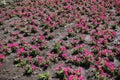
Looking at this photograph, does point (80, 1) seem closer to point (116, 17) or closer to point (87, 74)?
point (116, 17)

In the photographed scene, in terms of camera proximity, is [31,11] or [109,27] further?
[31,11]

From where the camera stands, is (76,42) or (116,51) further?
(76,42)

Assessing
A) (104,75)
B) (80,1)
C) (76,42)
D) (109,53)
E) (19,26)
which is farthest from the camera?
(80,1)

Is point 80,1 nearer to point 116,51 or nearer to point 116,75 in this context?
point 116,51

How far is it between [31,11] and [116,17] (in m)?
9.28

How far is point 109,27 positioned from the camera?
19906mm

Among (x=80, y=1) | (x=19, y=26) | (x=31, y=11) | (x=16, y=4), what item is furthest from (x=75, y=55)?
(x=16, y=4)

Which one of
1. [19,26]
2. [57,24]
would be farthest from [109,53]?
[19,26]

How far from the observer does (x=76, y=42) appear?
17.5 metres

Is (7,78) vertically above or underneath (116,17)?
underneath

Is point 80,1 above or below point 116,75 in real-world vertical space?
above

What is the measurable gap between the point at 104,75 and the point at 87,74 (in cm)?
117

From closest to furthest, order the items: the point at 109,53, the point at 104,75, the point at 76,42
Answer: the point at 104,75
the point at 109,53
the point at 76,42

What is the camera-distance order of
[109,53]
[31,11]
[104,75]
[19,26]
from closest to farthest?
[104,75]
[109,53]
[19,26]
[31,11]
